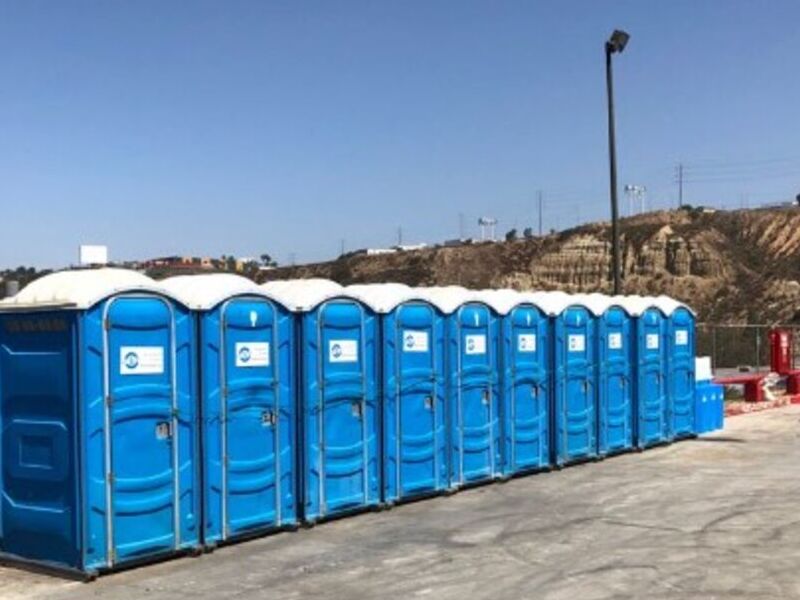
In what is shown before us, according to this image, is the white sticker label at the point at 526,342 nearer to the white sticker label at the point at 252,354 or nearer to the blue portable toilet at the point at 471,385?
the blue portable toilet at the point at 471,385

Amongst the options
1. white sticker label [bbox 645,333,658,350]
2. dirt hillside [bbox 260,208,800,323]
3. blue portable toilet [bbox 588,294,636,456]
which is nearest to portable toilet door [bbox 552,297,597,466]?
blue portable toilet [bbox 588,294,636,456]

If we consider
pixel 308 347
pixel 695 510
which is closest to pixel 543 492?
pixel 695 510

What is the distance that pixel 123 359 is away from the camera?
29.5ft

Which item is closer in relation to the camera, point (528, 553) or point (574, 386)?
point (528, 553)

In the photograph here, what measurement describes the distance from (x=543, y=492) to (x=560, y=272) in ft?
263

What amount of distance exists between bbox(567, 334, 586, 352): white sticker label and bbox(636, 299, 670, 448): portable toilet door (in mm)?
1655

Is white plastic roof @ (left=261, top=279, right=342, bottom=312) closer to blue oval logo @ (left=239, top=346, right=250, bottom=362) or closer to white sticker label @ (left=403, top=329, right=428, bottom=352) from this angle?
blue oval logo @ (left=239, top=346, right=250, bottom=362)

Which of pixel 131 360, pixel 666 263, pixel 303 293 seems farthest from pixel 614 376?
pixel 666 263

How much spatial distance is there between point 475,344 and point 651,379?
204 inches

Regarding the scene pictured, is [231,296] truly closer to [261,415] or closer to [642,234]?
[261,415]

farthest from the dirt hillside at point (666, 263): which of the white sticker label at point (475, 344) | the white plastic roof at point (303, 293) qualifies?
the white plastic roof at point (303, 293)

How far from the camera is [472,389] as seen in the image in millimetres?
13195

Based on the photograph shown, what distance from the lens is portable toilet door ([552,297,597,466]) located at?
14930mm

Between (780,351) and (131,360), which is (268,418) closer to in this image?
(131,360)
